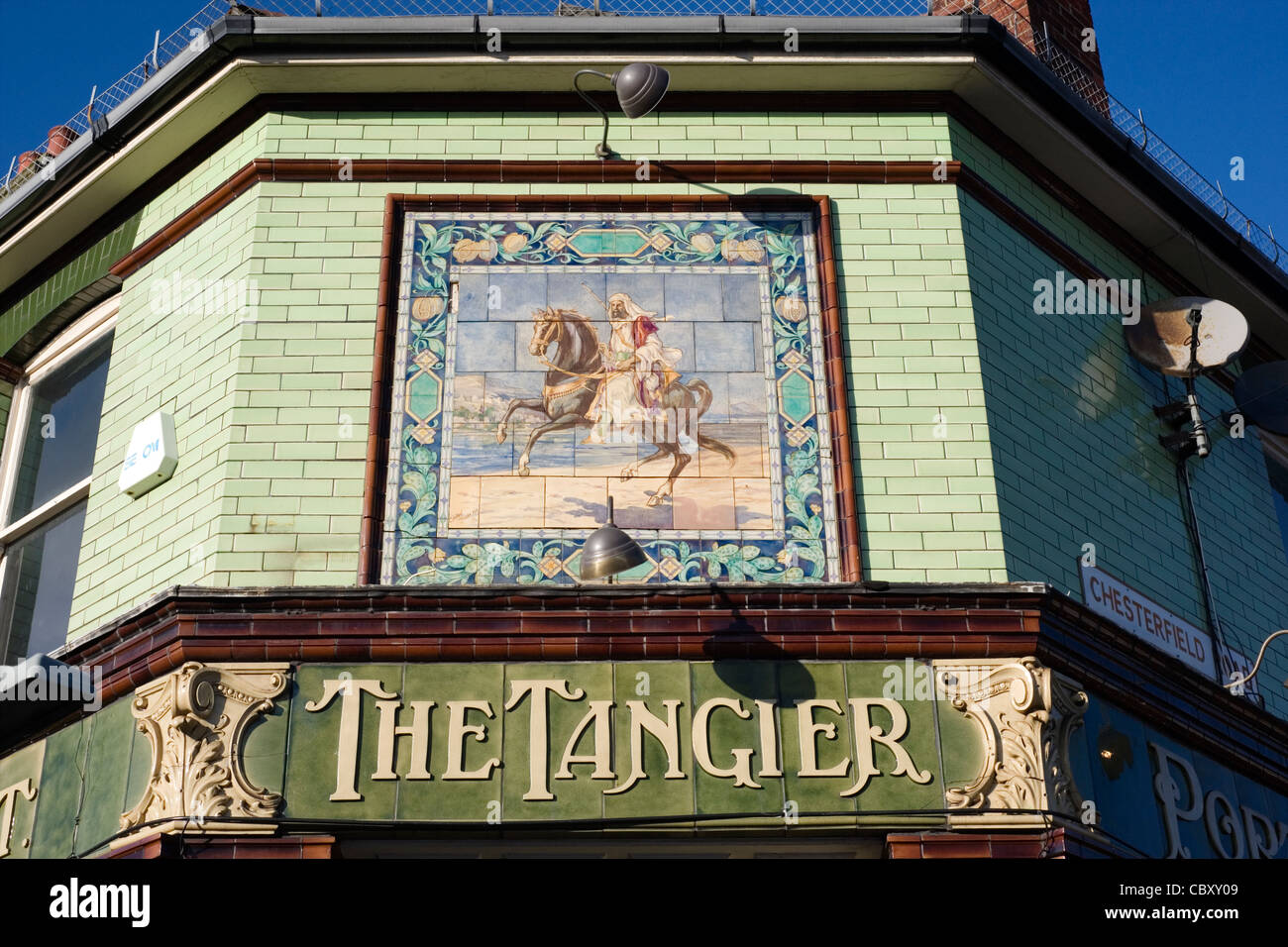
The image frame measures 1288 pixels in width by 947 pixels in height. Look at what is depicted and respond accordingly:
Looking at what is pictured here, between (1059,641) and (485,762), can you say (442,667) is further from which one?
(1059,641)

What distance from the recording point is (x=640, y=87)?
1198 cm

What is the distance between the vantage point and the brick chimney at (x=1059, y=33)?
15422mm

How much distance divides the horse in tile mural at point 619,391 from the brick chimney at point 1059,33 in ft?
17.5

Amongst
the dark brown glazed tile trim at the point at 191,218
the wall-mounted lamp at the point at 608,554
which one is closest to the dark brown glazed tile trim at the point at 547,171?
the dark brown glazed tile trim at the point at 191,218

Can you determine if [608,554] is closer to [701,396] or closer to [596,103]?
[701,396]

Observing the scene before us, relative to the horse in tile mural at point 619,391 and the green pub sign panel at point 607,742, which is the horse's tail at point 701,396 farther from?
the green pub sign panel at point 607,742

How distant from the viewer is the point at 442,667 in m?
10.6

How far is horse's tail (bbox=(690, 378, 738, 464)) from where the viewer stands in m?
11.6

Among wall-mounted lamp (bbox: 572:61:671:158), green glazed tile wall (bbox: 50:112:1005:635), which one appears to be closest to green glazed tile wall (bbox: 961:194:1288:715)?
green glazed tile wall (bbox: 50:112:1005:635)

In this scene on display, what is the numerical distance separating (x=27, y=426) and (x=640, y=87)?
6413 mm

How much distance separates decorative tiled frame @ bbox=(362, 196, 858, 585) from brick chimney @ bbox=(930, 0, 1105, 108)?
13.6 ft

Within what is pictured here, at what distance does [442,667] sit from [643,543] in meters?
1.60
